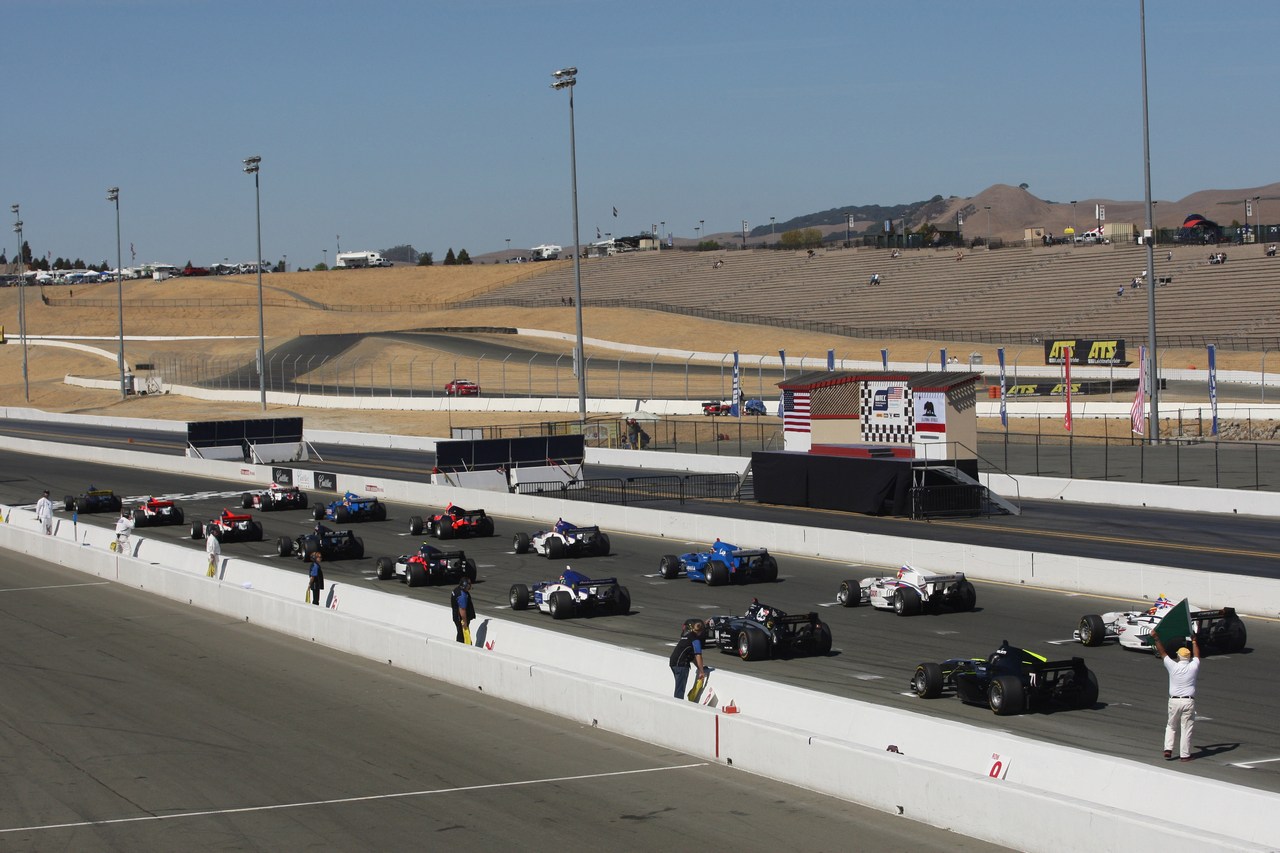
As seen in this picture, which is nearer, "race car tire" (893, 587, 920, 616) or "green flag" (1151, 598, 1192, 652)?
"green flag" (1151, 598, 1192, 652)

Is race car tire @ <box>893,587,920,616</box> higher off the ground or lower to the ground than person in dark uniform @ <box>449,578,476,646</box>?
lower

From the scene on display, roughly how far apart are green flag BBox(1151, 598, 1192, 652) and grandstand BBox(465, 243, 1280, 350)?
69.6m

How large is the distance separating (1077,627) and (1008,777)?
10.1m

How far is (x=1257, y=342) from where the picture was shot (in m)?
82.9

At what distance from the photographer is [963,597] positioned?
81.1 ft

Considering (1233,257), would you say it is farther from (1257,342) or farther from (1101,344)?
(1101,344)

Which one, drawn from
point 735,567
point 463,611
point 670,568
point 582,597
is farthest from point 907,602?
point 463,611

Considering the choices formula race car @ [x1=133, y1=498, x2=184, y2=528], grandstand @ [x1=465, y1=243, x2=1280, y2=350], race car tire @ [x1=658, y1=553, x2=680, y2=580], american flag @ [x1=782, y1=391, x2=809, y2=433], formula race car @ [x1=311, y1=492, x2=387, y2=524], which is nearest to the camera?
race car tire @ [x1=658, y1=553, x2=680, y2=580]

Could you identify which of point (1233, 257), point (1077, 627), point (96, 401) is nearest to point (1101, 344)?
point (1233, 257)

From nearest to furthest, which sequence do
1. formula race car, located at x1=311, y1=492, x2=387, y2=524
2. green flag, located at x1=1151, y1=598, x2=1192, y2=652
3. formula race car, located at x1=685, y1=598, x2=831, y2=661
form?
green flag, located at x1=1151, y1=598, x2=1192, y2=652
formula race car, located at x1=685, y1=598, x2=831, y2=661
formula race car, located at x1=311, y1=492, x2=387, y2=524

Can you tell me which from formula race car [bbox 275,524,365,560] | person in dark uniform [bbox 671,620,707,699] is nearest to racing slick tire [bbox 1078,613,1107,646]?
person in dark uniform [bbox 671,620,707,699]

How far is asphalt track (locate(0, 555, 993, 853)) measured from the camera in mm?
12469

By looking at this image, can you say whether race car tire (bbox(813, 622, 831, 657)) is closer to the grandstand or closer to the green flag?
the green flag

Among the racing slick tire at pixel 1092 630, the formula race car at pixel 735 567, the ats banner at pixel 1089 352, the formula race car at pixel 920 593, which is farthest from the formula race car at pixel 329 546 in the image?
the ats banner at pixel 1089 352
